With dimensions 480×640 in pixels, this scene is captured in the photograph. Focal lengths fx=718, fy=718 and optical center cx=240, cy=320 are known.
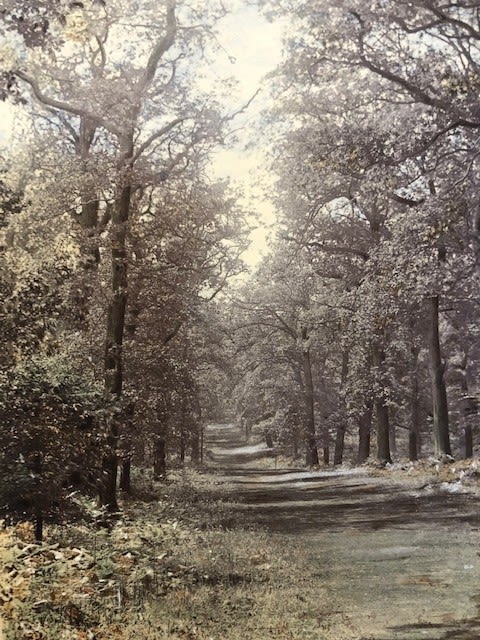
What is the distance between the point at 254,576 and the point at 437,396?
1921cm

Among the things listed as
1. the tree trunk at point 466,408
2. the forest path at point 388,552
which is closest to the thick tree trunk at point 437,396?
the forest path at point 388,552

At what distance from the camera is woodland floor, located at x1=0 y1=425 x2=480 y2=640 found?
7.14m

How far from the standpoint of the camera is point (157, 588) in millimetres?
8977

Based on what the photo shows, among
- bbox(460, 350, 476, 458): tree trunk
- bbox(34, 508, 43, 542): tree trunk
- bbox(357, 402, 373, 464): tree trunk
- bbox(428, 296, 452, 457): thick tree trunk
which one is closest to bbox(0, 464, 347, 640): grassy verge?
bbox(34, 508, 43, 542): tree trunk

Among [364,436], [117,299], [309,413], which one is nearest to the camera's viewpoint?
[117,299]

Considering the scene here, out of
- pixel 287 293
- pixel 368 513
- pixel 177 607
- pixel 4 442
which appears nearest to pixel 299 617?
pixel 177 607

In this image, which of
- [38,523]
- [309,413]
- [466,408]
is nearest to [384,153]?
[38,523]

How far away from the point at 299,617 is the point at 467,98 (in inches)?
453

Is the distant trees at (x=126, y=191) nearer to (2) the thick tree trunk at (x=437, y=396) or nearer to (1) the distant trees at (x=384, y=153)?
(1) the distant trees at (x=384, y=153)

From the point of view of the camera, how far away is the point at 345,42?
15250 mm

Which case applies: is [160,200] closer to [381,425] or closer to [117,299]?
[117,299]

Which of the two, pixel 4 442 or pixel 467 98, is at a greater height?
pixel 467 98

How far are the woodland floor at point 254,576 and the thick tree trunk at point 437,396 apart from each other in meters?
8.78

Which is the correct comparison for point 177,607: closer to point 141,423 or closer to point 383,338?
point 141,423
